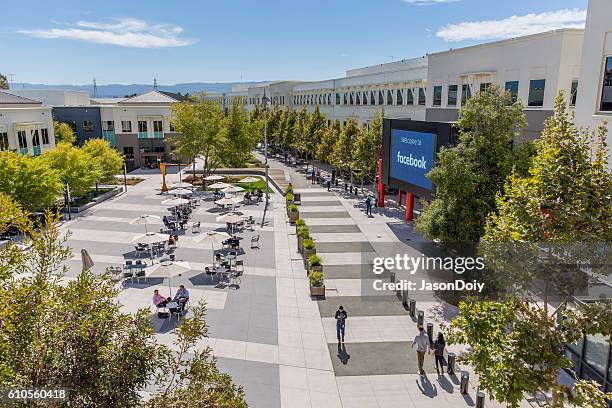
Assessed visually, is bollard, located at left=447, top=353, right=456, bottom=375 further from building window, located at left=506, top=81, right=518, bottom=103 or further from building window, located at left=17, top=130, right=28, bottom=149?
building window, located at left=17, top=130, right=28, bottom=149

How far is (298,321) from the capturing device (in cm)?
1678

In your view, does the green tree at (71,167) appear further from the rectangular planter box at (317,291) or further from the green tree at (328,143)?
the green tree at (328,143)

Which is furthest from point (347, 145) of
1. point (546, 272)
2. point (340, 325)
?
point (546, 272)

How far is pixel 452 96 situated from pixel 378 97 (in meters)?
19.9

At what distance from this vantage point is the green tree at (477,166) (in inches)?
693

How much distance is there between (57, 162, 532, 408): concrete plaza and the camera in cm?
1268

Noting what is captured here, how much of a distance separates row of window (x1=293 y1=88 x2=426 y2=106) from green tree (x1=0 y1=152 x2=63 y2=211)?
3131cm

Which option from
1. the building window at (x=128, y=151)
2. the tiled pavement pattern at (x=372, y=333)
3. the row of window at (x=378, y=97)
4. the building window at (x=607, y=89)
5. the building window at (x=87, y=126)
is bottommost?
the tiled pavement pattern at (x=372, y=333)

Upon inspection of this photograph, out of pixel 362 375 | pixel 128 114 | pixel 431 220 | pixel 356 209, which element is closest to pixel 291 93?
pixel 128 114

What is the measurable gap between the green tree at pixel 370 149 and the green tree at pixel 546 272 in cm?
2875

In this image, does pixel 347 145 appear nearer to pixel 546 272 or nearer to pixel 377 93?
pixel 377 93

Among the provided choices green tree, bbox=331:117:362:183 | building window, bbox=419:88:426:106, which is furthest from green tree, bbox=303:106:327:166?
building window, bbox=419:88:426:106

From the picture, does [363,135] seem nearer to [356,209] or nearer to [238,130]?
[356,209]

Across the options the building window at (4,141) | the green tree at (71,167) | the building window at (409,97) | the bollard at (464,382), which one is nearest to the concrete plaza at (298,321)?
the bollard at (464,382)
